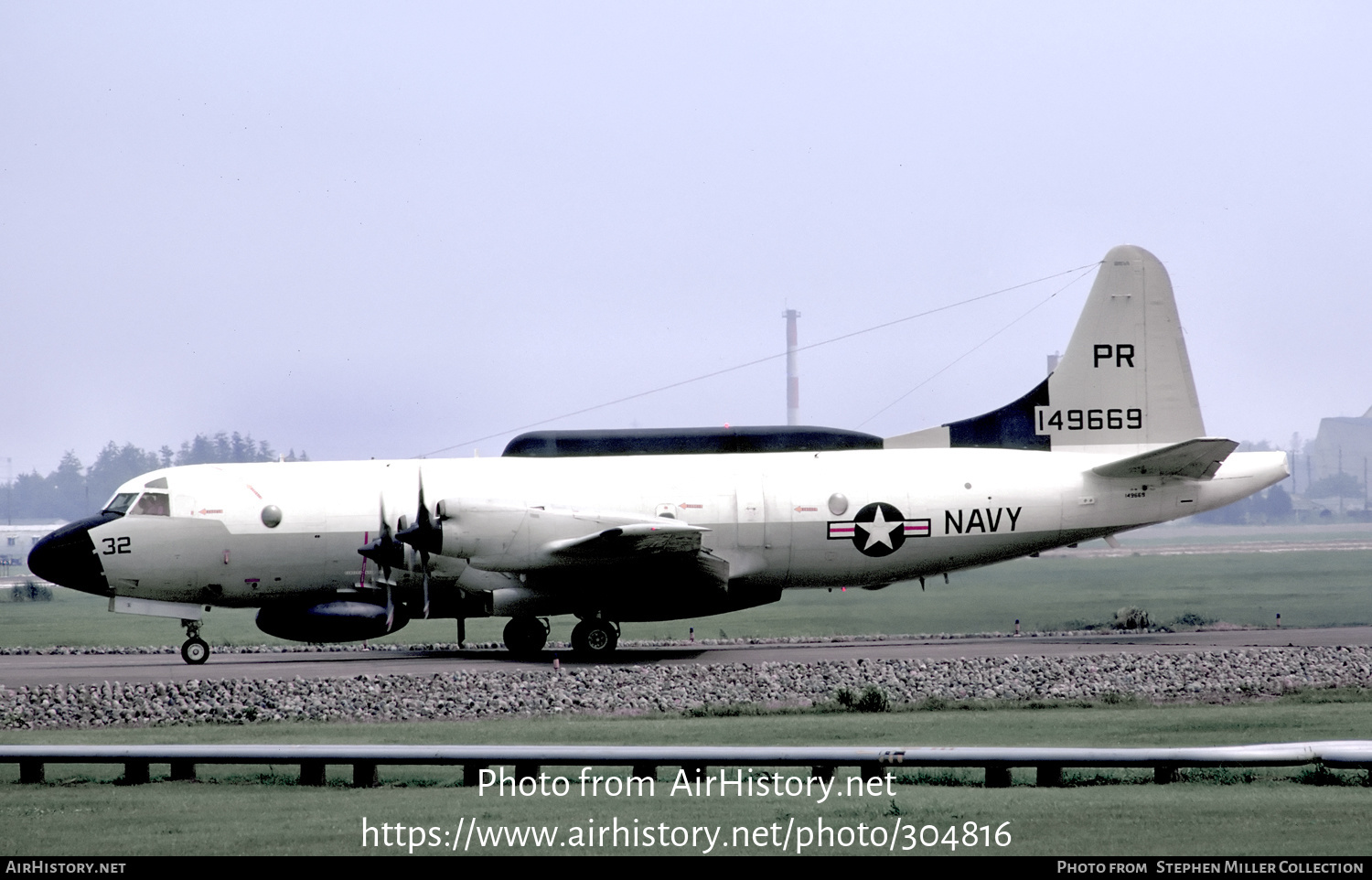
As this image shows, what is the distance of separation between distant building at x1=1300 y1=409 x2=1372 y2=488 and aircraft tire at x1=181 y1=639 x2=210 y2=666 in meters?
156

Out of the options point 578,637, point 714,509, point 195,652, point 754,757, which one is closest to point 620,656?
point 578,637

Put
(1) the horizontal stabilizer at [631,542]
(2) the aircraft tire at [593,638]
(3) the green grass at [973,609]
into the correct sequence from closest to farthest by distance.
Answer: (1) the horizontal stabilizer at [631,542], (2) the aircraft tire at [593,638], (3) the green grass at [973,609]

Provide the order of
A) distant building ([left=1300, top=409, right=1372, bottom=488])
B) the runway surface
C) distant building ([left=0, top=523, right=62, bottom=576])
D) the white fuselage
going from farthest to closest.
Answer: distant building ([left=1300, top=409, right=1372, bottom=488]) → distant building ([left=0, top=523, right=62, bottom=576]) → the white fuselage → the runway surface

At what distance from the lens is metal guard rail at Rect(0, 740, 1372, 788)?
1150cm

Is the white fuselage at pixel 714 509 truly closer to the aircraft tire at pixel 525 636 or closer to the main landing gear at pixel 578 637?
the main landing gear at pixel 578 637

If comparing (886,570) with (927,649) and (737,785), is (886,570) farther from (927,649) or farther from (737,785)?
(737,785)

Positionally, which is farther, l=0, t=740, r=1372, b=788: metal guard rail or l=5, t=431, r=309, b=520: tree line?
l=5, t=431, r=309, b=520: tree line

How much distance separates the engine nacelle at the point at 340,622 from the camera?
26297 millimetres

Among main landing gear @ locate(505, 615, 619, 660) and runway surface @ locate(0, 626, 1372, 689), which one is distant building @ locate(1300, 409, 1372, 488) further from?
main landing gear @ locate(505, 615, 619, 660)

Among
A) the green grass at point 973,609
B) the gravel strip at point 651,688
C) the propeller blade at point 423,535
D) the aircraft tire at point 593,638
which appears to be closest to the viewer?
the gravel strip at point 651,688

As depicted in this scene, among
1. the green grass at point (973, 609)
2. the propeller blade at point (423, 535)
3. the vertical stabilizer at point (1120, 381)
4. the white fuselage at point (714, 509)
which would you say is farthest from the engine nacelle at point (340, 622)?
the vertical stabilizer at point (1120, 381)

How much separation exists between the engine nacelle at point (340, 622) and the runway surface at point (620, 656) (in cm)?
58

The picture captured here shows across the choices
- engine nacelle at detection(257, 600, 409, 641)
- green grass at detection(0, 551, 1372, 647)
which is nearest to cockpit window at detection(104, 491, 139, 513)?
engine nacelle at detection(257, 600, 409, 641)
